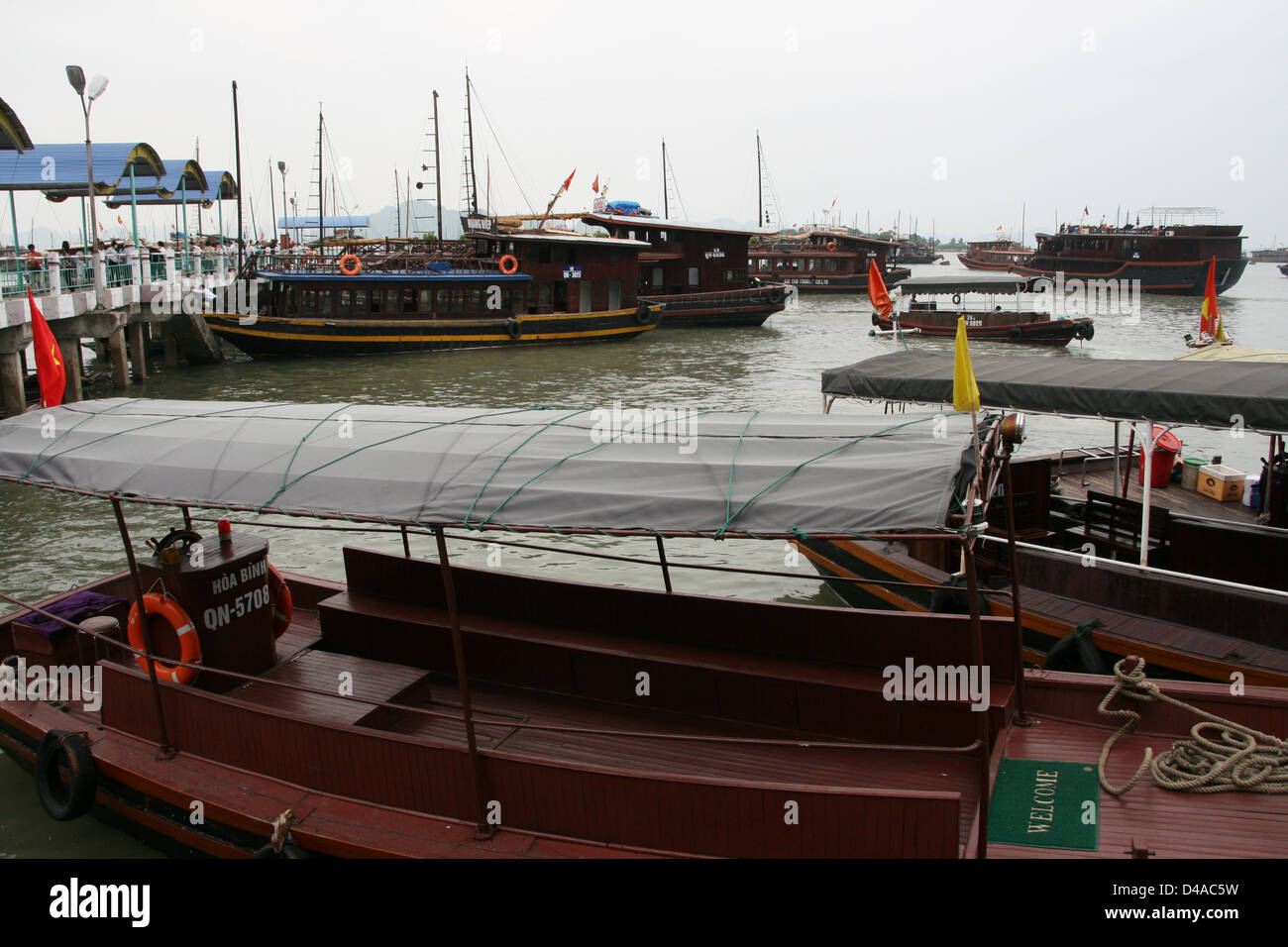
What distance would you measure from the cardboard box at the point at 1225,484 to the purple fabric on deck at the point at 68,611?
35.3 ft

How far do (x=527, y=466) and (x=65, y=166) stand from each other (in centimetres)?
3153

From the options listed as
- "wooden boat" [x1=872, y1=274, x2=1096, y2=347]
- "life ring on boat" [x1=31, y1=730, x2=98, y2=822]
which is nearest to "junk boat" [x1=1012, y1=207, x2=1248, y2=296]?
"wooden boat" [x1=872, y1=274, x2=1096, y2=347]

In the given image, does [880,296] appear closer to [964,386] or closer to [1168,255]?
[964,386]

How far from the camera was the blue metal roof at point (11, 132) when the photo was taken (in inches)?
782

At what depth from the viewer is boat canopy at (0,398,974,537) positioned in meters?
4.19

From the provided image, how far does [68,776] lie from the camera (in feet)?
19.4

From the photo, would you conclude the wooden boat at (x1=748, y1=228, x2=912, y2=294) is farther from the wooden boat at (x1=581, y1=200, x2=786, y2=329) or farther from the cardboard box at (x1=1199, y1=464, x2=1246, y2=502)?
the cardboard box at (x1=1199, y1=464, x2=1246, y2=502)

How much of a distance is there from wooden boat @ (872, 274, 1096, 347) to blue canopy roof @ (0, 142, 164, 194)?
25224 millimetres

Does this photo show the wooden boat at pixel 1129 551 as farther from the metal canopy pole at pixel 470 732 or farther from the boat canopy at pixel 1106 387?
the metal canopy pole at pixel 470 732

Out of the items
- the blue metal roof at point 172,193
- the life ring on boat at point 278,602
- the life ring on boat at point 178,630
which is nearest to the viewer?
the life ring on boat at point 178,630

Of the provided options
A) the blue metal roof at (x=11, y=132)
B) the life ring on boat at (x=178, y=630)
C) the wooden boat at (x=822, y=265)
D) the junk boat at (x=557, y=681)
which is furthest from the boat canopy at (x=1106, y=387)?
the wooden boat at (x=822, y=265)
